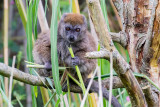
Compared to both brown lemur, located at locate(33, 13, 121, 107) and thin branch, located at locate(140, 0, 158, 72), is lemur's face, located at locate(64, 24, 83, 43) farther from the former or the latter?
thin branch, located at locate(140, 0, 158, 72)

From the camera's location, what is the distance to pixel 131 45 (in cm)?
209

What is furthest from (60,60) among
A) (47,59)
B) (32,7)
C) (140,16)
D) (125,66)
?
(125,66)

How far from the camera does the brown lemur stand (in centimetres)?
265

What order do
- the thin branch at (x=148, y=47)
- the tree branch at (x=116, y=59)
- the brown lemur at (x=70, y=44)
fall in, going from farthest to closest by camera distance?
the brown lemur at (x=70, y=44)
the thin branch at (x=148, y=47)
the tree branch at (x=116, y=59)

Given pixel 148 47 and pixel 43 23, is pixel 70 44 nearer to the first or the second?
pixel 43 23

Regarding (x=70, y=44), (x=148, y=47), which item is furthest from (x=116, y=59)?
(x=70, y=44)

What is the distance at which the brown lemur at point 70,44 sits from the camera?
2.65 meters

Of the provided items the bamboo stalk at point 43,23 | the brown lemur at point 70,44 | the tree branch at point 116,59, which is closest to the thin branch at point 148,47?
the tree branch at point 116,59

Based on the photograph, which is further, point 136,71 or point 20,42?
point 20,42

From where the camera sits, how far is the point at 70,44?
2.81 meters

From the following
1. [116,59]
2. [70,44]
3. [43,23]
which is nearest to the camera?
[116,59]

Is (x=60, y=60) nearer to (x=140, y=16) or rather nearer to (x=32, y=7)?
(x=32, y=7)

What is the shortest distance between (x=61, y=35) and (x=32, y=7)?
0.85 metres

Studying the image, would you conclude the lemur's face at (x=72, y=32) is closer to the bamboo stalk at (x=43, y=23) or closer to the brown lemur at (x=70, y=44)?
the brown lemur at (x=70, y=44)
